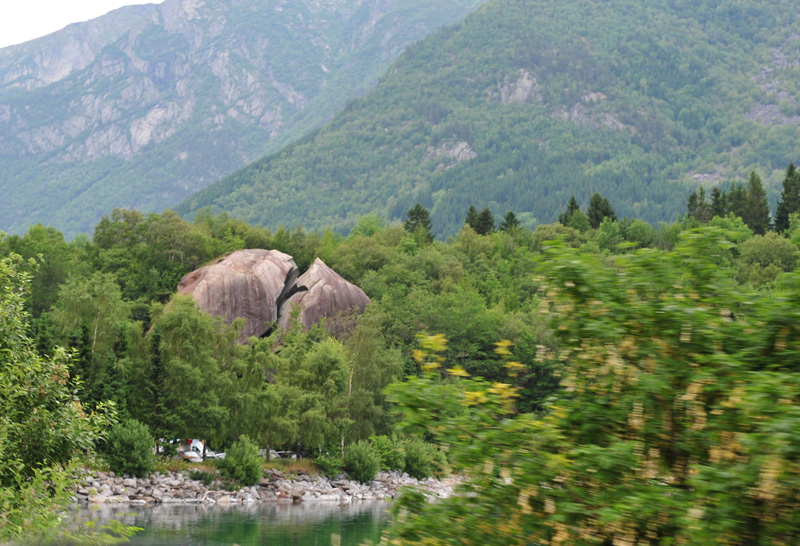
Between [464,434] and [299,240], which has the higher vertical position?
[299,240]

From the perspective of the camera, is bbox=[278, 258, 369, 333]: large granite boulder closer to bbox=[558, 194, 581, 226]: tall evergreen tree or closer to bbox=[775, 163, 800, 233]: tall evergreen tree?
bbox=[558, 194, 581, 226]: tall evergreen tree

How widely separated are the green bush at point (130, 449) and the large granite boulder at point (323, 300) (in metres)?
28.6

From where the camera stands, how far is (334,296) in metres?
89.4

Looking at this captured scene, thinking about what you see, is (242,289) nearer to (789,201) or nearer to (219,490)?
(219,490)

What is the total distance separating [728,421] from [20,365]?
46.9 ft

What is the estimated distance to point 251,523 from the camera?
4912 cm

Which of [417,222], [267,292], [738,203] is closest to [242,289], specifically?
[267,292]

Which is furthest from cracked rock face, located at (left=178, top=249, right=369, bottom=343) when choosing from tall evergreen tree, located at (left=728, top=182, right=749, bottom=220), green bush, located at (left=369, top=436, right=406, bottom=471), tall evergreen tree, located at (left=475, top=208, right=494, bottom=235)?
tall evergreen tree, located at (left=728, top=182, right=749, bottom=220)

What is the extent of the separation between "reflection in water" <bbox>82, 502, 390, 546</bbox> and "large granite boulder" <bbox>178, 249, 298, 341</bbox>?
93.5 feet

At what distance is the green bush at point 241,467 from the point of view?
62.2 meters

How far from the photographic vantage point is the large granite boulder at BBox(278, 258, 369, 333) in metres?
87.0

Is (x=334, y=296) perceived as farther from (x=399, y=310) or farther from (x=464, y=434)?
(x=464, y=434)

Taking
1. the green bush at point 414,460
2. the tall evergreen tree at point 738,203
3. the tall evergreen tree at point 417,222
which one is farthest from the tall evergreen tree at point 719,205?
the green bush at point 414,460

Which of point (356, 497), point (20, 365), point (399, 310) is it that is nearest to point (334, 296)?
point (399, 310)
